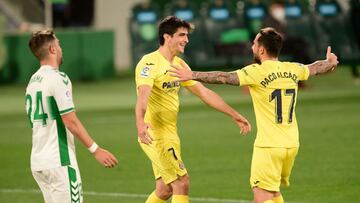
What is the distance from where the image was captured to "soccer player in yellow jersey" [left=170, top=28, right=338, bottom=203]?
1055 centimetres

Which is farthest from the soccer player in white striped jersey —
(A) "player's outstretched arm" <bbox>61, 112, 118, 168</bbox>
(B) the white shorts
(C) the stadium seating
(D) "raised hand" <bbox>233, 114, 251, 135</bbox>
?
(C) the stadium seating

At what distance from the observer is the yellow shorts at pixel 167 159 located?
1135cm

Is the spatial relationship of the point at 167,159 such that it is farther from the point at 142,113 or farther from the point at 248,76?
the point at 248,76

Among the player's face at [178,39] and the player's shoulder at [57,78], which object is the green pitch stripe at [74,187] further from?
the player's face at [178,39]

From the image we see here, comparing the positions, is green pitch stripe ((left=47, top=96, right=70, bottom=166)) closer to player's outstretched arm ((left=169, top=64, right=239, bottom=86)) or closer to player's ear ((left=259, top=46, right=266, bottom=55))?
player's outstretched arm ((left=169, top=64, right=239, bottom=86))

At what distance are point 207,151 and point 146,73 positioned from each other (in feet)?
25.2

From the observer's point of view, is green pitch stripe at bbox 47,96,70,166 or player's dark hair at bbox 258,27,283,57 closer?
green pitch stripe at bbox 47,96,70,166

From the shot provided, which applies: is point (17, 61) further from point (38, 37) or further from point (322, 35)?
point (38, 37)

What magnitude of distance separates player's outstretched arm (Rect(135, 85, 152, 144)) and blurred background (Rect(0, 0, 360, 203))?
3.34 m

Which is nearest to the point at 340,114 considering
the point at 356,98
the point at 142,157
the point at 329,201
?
the point at 356,98

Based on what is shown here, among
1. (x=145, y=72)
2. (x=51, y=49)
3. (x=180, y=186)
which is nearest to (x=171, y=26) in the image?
(x=145, y=72)

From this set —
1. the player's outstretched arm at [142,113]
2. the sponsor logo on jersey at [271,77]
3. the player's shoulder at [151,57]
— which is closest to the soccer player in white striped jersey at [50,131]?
the player's outstretched arm at [142,113]

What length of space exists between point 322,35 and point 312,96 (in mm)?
8704

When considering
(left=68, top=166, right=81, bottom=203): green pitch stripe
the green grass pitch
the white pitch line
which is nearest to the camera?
(left=68, top=166, right=81, bottom=203): green pitch stripe
